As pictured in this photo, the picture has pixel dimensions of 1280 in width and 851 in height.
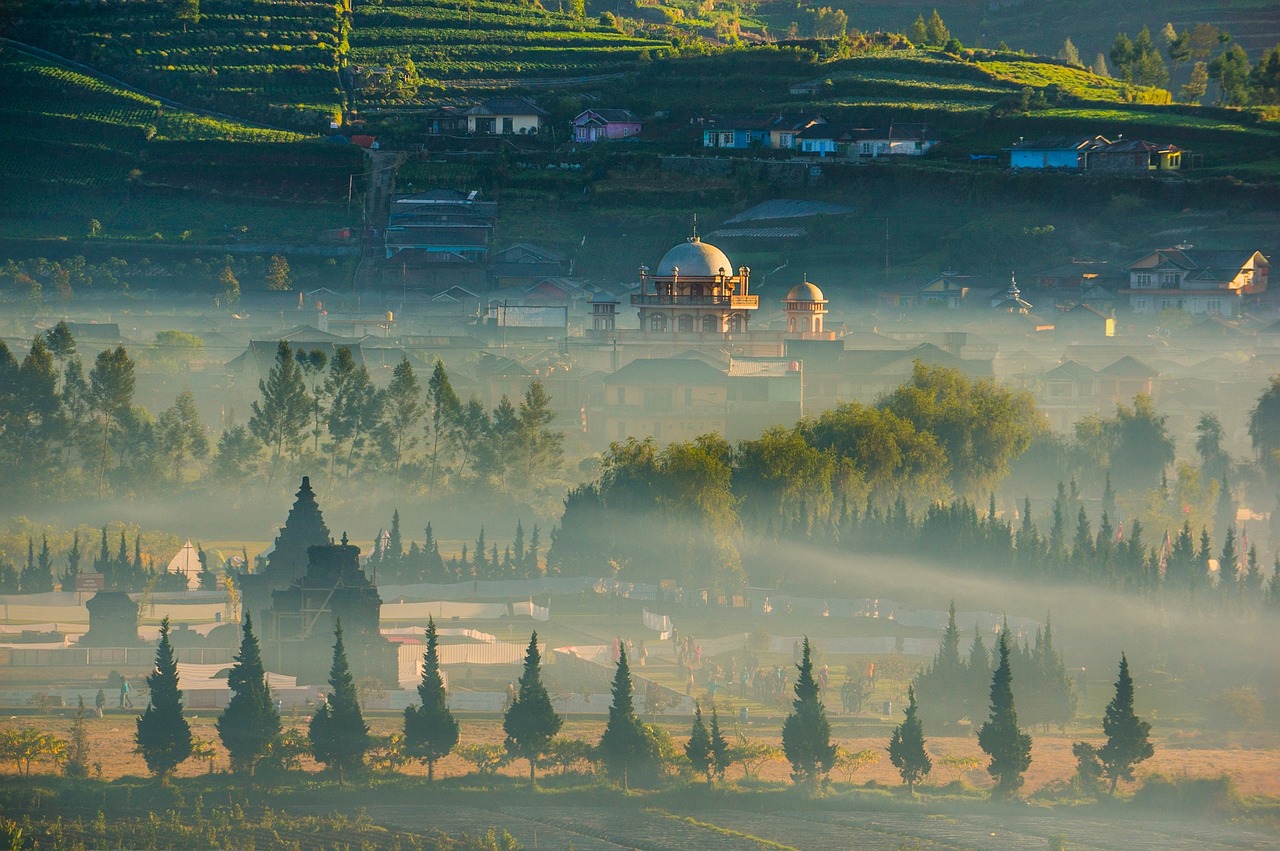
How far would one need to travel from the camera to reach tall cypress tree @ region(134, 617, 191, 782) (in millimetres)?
61969

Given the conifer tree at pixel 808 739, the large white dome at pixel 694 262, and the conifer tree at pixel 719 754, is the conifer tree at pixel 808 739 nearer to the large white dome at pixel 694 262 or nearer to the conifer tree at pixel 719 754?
the conifer tree at pixel 719 754

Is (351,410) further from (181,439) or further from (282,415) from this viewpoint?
(181,439)

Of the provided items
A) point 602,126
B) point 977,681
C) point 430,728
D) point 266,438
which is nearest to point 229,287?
point 602,126

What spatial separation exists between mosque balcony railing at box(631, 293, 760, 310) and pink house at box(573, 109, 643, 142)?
5440 cm

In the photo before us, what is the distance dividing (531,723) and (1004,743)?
38.9 feet

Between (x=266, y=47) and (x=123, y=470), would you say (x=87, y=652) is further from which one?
(x=266, y=47)

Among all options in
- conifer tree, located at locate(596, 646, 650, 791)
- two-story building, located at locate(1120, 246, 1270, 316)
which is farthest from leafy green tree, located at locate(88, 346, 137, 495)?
two-story building, located at locate(1120, 246, 1270, 316)

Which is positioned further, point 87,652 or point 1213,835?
point 87,652

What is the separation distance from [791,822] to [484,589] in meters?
22.9

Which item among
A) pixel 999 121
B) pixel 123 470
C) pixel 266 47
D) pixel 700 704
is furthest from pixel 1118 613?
pixel 266 47

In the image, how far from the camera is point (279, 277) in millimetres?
162750

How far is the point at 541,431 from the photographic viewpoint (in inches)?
4082

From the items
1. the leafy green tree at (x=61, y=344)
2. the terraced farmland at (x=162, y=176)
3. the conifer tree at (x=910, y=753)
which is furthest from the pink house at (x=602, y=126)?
the conifer tree at (x=910, y=753)

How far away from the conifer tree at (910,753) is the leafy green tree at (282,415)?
45.0 m
